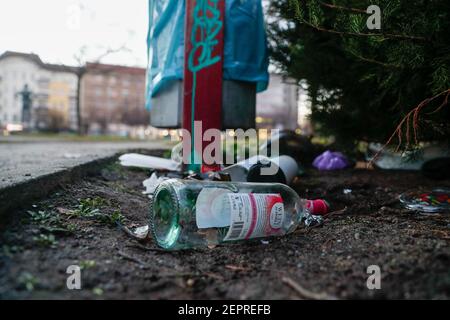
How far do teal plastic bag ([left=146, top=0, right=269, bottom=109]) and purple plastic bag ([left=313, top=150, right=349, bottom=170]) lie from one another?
1.13 metres

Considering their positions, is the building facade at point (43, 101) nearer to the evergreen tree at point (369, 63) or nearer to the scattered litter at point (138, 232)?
the evergreen tree at point (369, 63)

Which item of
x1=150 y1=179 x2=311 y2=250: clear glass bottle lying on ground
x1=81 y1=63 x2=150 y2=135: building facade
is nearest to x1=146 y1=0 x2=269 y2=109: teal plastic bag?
x1=150 y1=179 x2=311 y2=250: clear glass bottle lying on ground

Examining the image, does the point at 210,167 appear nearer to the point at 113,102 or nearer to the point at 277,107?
the point at 277,107

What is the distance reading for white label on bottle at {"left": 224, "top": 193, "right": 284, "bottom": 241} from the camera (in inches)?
49.4

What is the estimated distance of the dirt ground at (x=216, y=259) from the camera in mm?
879

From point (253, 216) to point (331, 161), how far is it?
238cm

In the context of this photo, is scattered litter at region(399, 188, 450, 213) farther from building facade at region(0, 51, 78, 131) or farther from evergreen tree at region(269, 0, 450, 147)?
building facade at region(0, 51, 78, 131)

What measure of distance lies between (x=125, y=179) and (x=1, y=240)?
1.53m

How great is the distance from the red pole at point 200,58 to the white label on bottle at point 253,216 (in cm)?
114

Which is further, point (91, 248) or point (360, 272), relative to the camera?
point (91, 248)

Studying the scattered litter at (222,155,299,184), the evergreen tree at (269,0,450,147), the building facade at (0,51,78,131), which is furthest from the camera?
the building facade at (0,51,78,131)
